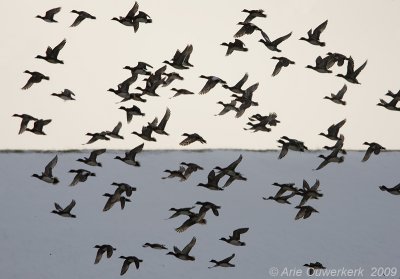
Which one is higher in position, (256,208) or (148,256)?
(256,208)

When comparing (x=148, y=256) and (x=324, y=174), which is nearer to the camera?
(x=148, y=256)

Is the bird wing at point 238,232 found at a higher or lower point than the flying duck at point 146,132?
lower

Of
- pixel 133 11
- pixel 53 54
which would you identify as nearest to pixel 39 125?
pixel 53 54

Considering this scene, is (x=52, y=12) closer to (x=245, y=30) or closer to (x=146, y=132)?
(x=146, y=132)

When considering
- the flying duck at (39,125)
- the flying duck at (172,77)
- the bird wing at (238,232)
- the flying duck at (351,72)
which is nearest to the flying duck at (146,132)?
the flying duck at (172,77)

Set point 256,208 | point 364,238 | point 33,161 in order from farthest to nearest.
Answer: point 33,161
point 256,208
point 364,238

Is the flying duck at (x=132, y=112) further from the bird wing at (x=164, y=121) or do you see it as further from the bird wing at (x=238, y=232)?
the bird wing at (x=238, y=232)

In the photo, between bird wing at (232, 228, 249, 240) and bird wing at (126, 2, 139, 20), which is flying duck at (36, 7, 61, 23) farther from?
bird wing at (232, 228, 249, 240)

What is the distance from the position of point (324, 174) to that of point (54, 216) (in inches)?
522

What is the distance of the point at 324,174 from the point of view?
55.0 m

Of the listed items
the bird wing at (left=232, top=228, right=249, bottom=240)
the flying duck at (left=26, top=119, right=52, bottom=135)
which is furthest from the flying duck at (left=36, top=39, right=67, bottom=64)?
the bird wing at (left=232, top=228, right=249, bottom=240)

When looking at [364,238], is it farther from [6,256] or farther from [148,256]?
[6,256]

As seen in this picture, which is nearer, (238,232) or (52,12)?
(52,12)

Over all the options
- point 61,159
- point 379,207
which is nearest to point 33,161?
point 61,159
